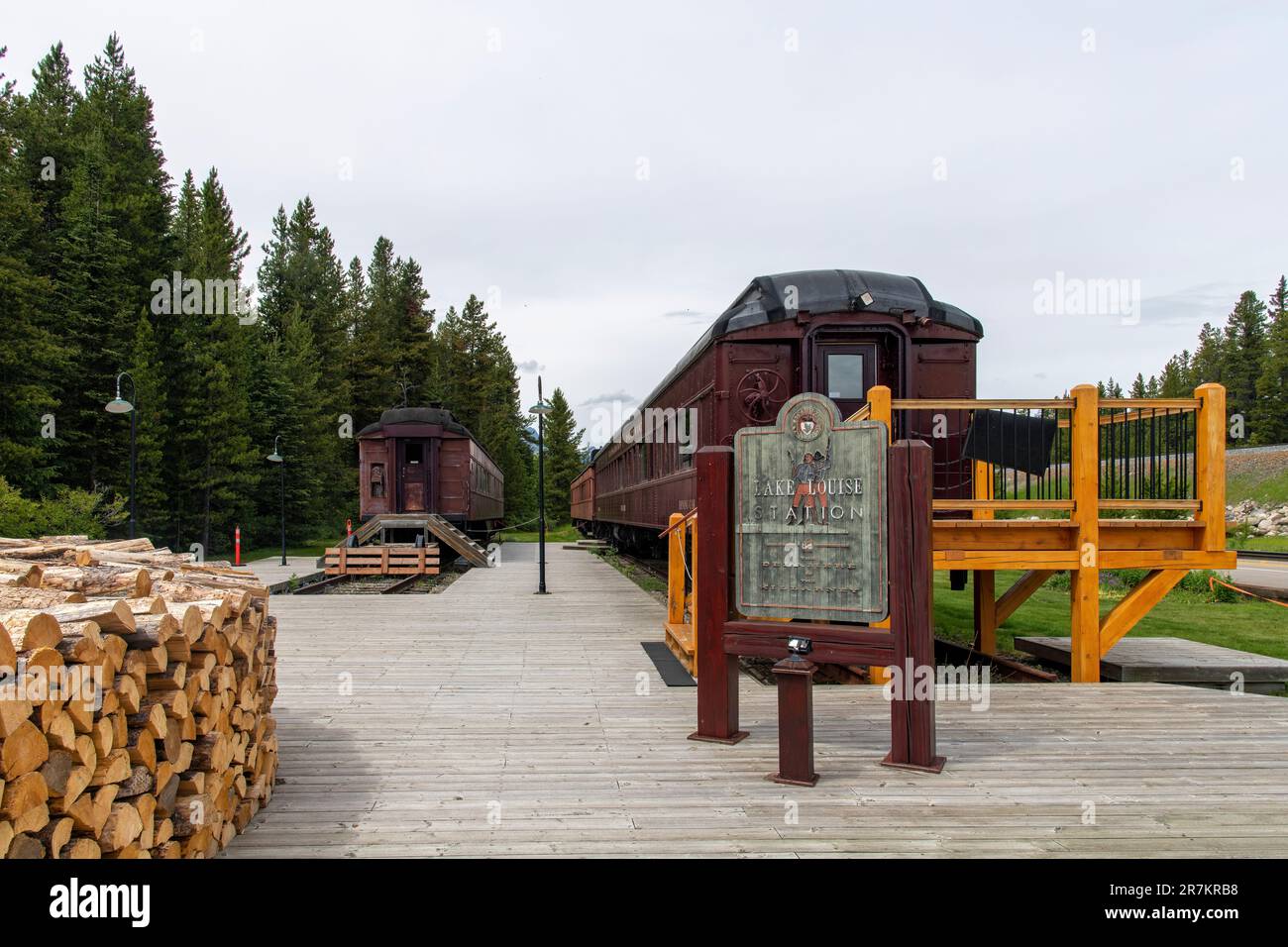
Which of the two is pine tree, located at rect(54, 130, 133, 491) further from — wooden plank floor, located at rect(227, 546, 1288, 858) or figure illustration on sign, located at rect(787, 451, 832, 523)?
figure illustration on sign, located at rect(787, 451, 832, 523)

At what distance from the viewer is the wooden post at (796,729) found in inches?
193

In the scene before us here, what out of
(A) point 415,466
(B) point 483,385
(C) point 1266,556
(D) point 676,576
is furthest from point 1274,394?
(D) point 676,576

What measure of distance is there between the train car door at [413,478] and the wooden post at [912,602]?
21.9 meters

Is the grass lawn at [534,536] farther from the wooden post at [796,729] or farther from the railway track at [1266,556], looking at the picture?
the wooden post at [796,729]

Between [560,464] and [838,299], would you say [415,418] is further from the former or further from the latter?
[560,464]

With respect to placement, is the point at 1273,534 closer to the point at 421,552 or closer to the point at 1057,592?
the point at 1057,592

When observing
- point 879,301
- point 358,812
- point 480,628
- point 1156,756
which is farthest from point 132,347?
point 1156,756

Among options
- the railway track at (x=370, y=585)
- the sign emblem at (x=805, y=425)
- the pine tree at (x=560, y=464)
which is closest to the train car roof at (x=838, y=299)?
the sign emblem at (x=805, y=425)

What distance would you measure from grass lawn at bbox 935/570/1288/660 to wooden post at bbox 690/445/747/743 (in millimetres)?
6655

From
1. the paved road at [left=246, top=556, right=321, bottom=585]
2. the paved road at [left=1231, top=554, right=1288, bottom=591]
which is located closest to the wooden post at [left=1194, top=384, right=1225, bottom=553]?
the paved road at [left=1231, top=554, right=1288, bottom=591]

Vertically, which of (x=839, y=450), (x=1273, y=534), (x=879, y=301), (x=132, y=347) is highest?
(x=132, y=347)

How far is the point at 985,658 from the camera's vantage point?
32.0 ft

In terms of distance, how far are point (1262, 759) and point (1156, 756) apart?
611 millimetres

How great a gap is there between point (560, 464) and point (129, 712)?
73842 mm
